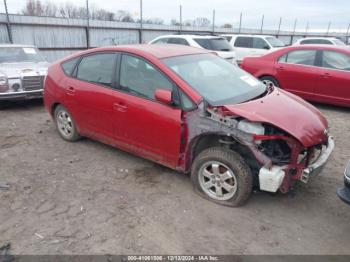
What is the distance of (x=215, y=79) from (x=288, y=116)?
1078mm

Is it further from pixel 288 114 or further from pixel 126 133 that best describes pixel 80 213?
pixel 288 114

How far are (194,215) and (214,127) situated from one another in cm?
100

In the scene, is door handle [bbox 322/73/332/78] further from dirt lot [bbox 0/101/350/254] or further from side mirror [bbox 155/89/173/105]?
side mirror [bbox 155/89/173/105]

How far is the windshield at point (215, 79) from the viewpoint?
12.5 ft

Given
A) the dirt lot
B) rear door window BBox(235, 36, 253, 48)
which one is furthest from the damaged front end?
rear door window BBox(235, 36, 253, 48)

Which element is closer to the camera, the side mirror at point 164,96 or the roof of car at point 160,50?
the side mirror at point 164,96

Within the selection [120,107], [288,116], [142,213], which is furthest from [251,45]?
[142,213]

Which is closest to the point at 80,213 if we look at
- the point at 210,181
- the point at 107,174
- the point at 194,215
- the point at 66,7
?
the point at 107,174

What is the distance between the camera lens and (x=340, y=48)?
7.61 meters

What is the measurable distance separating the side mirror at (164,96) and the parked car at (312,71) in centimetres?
538

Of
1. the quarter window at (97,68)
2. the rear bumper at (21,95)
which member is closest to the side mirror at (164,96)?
the quarter window at (97,68)

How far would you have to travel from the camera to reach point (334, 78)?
24.3ft

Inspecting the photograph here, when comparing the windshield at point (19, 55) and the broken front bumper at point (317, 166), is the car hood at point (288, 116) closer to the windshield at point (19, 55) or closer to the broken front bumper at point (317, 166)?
the broken front bumper at point (317, 166)

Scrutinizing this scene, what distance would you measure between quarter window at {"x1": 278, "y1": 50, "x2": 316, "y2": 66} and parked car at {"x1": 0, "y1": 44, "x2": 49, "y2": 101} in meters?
6.21
